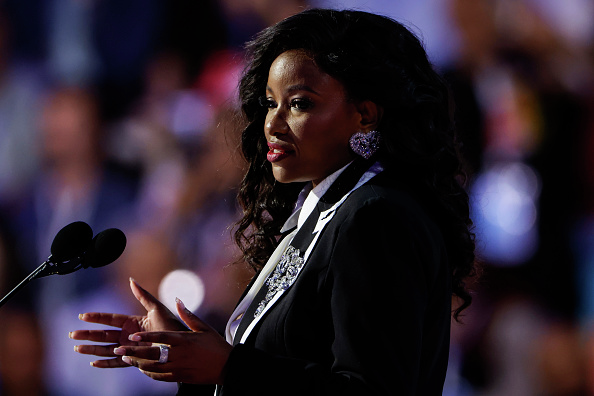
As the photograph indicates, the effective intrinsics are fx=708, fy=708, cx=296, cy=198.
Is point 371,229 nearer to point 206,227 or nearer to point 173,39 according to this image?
point 206,227

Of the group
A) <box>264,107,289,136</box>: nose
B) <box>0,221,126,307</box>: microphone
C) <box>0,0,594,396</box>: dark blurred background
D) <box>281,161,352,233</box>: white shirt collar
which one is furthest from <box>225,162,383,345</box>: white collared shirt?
<box>0,0,594,396</box>: dark blurred background

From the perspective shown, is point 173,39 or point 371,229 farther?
point 173,39

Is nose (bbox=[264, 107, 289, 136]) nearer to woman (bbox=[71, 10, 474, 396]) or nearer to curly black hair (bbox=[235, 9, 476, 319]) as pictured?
woman (bbox=[71, 10, 474, 396])

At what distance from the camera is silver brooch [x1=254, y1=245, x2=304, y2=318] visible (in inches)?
45.3

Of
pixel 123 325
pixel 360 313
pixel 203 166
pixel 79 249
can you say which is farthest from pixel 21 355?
pixel 360 313

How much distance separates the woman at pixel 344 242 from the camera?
0.99m

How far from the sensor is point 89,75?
10.2 feet

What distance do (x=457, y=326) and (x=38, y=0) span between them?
7.60 ft

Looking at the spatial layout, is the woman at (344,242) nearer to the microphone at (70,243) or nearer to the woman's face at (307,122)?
the woman's face at (307,122)

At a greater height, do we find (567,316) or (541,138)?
(541,138)

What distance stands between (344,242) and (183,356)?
0.28 metres

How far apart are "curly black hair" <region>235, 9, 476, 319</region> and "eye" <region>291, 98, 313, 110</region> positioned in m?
0.06

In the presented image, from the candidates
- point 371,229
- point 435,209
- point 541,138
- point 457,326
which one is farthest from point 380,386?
point 541,138

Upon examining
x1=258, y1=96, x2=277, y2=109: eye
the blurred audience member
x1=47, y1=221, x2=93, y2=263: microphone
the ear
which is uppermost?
x1=258, y1=96, x2=277, y2=109: eye
